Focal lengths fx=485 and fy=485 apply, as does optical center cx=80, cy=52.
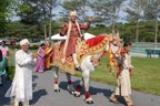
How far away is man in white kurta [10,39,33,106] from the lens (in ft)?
36.2

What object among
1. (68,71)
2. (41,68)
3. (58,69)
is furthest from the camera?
(41,68)

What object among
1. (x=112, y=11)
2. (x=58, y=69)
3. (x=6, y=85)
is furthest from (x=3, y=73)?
(x=112, y=11)

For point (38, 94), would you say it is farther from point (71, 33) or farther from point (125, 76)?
point (125, 76)

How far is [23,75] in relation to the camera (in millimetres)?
11227

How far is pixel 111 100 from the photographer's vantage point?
39.7 feet

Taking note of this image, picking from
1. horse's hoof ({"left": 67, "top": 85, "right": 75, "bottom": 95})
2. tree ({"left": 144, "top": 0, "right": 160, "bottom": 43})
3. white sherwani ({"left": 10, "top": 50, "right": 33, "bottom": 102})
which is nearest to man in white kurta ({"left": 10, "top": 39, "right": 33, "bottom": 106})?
white sherwani ({"left": 10, "top": 50, "right": 33, "bottom": 102})

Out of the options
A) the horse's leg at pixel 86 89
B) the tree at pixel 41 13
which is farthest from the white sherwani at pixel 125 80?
the tree at pixel 41 13

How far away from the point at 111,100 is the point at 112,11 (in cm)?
5202

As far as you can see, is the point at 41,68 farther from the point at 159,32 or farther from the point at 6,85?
the point at 159,32

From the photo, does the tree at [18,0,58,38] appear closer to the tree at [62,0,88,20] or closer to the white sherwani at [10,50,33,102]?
the tree at [62,0,88,20]

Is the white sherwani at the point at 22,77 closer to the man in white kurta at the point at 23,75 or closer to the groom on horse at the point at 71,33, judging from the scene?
the man in white kurta at the point at 23,75

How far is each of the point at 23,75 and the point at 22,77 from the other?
5 centimetres

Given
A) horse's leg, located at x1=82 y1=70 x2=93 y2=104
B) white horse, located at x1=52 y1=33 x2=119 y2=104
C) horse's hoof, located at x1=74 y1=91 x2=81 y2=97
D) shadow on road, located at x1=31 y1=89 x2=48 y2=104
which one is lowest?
shadow on road, located at x1=31 y1=89 x2=48 y2=104

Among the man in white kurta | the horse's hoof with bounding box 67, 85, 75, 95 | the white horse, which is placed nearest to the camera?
the man in white kurta
